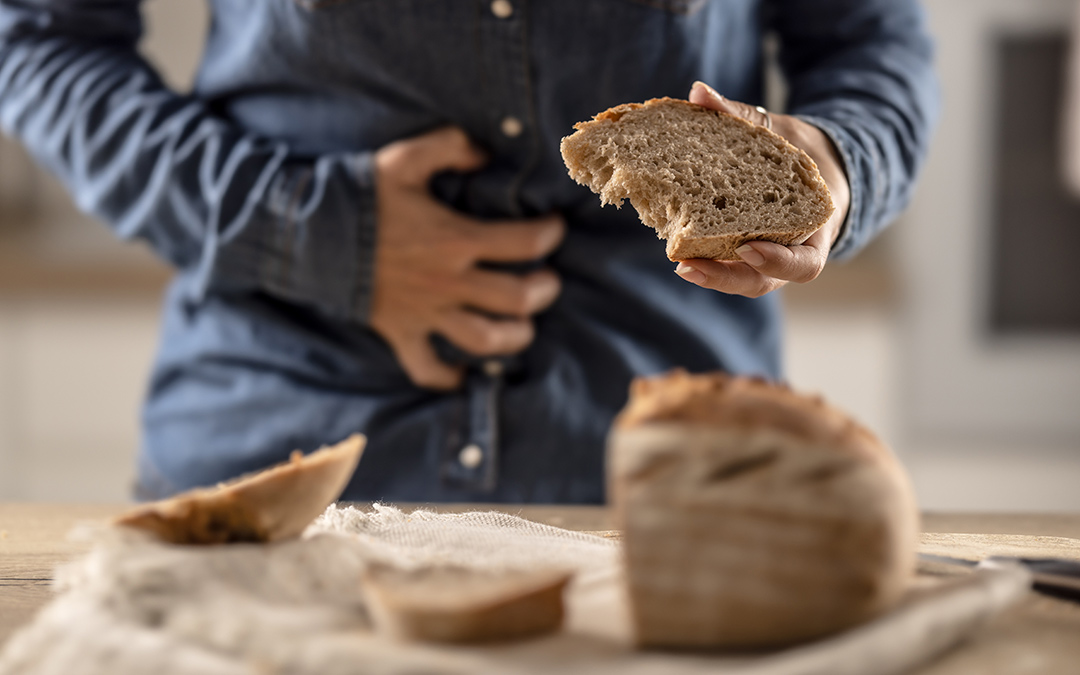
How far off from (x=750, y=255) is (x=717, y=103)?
0.35 feet

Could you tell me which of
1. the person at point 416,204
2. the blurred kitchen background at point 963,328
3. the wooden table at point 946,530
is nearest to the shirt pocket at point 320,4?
the person at point 416,204

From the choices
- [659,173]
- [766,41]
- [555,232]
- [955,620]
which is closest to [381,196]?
[555,232]

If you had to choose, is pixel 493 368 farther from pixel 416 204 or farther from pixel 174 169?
pixel 174 169

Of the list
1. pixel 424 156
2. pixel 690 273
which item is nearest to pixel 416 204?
pixel 424 156

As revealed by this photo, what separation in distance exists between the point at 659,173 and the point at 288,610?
36 cm

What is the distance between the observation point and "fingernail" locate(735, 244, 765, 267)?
670 mm

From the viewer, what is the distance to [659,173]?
0.65m

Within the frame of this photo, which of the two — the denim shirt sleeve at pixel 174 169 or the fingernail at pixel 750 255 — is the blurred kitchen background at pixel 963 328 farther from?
the fingernail at pixel 750 255

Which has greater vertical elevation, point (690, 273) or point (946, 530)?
point (690, 273)

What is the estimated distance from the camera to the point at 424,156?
0.95 meters

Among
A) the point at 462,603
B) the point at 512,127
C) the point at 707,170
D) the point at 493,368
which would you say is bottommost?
the point at 462,603

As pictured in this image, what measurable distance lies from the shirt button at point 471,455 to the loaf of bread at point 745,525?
22.3 inches

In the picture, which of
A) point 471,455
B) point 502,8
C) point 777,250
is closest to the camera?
point 777,250

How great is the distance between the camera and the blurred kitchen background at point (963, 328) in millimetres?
2170
